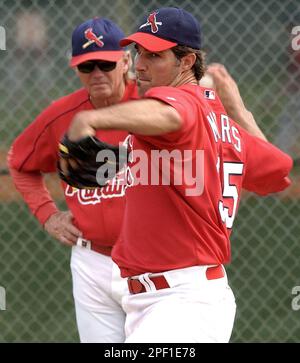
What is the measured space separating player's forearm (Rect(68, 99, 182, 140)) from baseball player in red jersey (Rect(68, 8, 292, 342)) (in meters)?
0.28

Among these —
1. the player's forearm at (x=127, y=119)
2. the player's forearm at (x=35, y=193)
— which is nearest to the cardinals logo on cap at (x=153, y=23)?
the player's forearm at (x=127, y=119)

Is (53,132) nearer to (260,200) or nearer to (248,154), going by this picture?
(248,154)

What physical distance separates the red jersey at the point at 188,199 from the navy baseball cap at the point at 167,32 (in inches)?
7.5

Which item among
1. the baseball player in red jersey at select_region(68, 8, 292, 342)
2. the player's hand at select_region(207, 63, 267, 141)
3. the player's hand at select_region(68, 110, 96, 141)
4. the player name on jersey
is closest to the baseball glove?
the player's hand at select_region(68, 110, 96, 141)

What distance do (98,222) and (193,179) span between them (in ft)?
3.86

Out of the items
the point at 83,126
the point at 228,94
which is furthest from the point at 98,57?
the point at 83,126

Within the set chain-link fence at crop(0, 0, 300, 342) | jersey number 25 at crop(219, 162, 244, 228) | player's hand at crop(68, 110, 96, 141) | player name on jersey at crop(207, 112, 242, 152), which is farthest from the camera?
chain-link fence at crop(0, 0, 300, 342)

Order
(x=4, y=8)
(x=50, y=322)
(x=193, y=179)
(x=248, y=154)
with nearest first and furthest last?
(x=193, y=179)
(x=248, y=154)
(x=50, y=322)
(x=4, y=8)

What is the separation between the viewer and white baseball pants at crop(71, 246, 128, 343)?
4.27 meters

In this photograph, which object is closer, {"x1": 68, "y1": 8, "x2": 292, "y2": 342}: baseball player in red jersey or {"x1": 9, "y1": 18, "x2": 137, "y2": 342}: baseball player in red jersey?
{"x1": 68, "y1": 8, "x2": 292, "y2": 342}: baseball player in red jersey

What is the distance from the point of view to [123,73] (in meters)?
4.35

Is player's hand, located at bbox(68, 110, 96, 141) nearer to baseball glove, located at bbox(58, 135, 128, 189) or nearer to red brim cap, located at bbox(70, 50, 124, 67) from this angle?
baseball glove, located at bbox(58, 135, 128, 189)

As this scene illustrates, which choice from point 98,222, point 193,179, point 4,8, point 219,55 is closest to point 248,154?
point 193,179

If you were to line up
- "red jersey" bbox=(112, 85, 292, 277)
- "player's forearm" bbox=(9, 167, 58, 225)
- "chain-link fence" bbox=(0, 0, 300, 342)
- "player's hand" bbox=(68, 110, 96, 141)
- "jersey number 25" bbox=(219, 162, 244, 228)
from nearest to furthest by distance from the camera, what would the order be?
"player's hand" bbox=(68, 110, 96, 141), "red jersey" bbox=(112, 85, 292, 277), "jersey number 25" bbox=(219, 162, 244, 228), "player's forearm" bbox=(9, 167, 58, 225), "chain-link fence" bbox=(0, 0, 300, 342)
